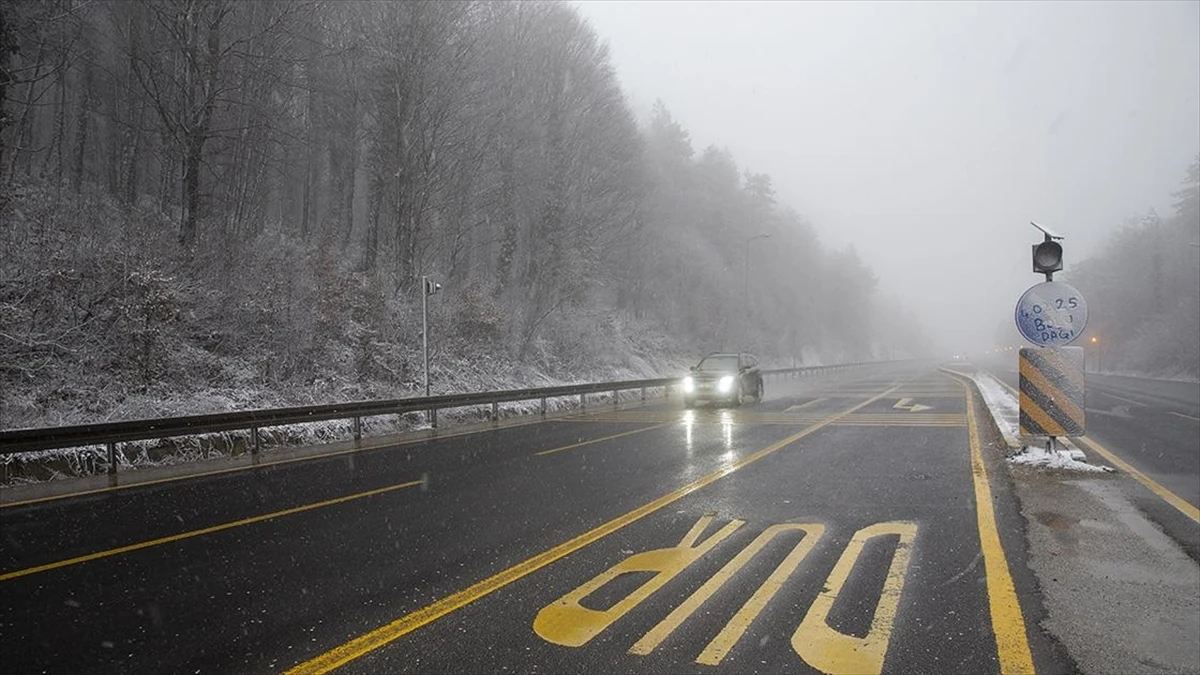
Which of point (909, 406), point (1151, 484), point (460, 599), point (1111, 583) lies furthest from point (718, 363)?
point (460, 599)

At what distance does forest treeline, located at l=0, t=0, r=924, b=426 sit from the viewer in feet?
45.4

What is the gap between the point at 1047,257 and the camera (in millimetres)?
9227

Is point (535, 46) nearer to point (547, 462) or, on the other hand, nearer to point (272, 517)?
point (547, 462)

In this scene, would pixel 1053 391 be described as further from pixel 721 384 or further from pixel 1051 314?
pixel 721 384

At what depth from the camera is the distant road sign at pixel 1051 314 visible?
29.6ft

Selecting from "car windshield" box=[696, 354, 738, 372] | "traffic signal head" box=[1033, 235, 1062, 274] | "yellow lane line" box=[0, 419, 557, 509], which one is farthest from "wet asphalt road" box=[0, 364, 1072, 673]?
"car windshield" box=[696, 354, 738, 372]

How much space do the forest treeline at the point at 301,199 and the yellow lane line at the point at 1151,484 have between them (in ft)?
49.8

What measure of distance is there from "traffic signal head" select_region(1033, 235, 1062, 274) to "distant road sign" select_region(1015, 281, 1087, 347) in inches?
8.2

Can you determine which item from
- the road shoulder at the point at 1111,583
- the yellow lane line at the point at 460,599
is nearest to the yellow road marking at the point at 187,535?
the yellow lane line at the point at 460,599

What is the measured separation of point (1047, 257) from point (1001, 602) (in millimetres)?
6541

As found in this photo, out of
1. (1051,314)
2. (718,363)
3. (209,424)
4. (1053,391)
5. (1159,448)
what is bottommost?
(1159,448)

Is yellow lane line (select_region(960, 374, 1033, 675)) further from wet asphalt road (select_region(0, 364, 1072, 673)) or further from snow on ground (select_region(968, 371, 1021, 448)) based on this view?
snow on ground (select_region(968, 371, 1021, 448))

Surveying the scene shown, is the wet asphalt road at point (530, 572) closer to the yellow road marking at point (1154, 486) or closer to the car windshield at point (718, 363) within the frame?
the yellow road marking at point (1154, 486)


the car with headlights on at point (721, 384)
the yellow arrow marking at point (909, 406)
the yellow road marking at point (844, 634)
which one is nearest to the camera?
the yellow road marking at point (844, 634)
